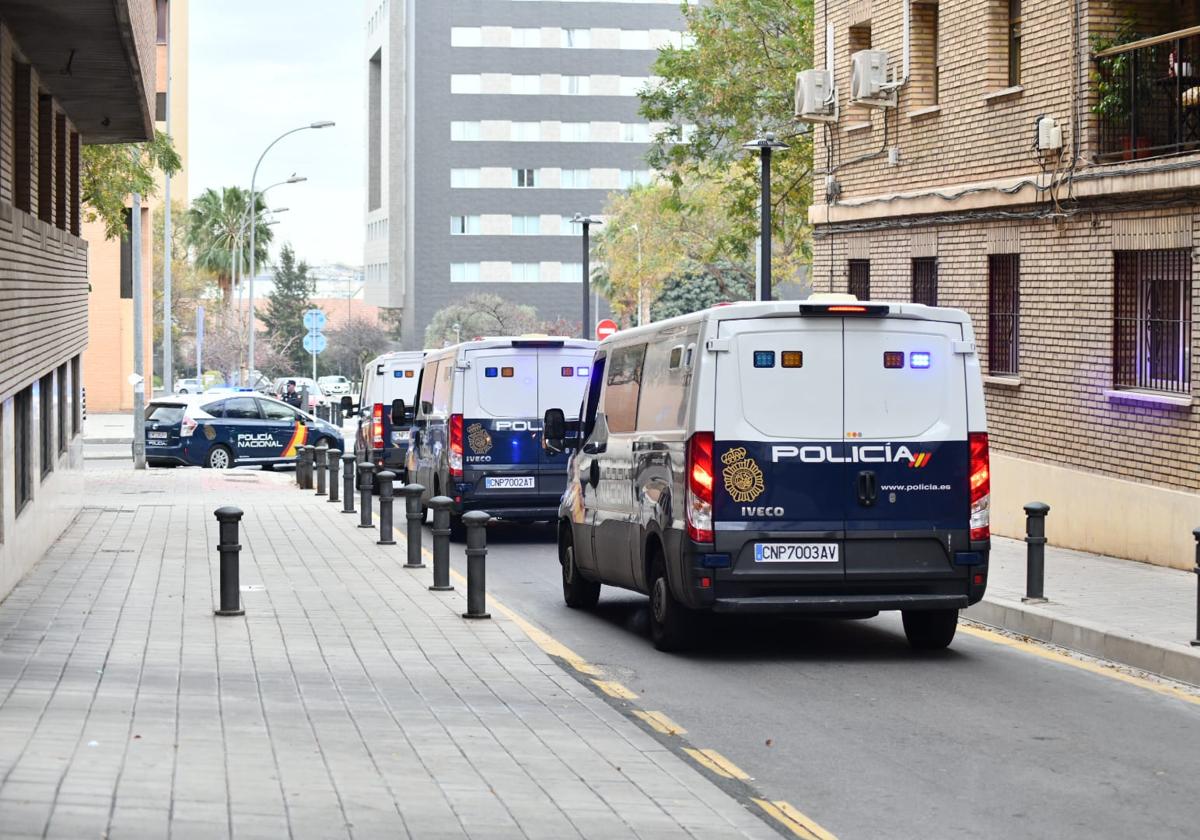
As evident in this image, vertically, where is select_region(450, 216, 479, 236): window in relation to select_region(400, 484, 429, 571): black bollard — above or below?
above

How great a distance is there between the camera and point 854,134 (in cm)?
2598

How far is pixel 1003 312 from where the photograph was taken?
21.7 metres

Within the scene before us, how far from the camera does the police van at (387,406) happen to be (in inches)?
1198

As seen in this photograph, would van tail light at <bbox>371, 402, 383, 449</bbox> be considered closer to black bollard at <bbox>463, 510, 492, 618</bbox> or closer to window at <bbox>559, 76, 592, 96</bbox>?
black bollard at <bbox>463, 510, 492, 618</bbox>

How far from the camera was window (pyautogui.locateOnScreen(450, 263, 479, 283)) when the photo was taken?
118m

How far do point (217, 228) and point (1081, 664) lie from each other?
92.5m

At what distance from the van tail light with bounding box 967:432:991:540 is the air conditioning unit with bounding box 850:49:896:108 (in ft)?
43.3

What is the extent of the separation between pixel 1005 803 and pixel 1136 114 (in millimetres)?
12593

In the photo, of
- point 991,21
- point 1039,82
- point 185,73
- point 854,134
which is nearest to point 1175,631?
point 1039,82

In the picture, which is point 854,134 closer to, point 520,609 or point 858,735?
point 520,609

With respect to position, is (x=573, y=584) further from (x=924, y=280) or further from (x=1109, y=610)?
(x=924, y=280)

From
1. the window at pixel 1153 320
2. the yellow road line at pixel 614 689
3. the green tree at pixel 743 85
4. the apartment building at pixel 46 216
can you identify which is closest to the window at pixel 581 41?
the green tree at pixel 743 85

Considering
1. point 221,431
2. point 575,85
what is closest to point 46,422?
point 221,431

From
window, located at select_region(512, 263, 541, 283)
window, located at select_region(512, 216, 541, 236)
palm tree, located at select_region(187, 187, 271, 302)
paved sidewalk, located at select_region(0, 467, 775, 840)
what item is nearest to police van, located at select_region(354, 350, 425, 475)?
paved sidewalk, located at select_region(0, 467, 775, 840)
